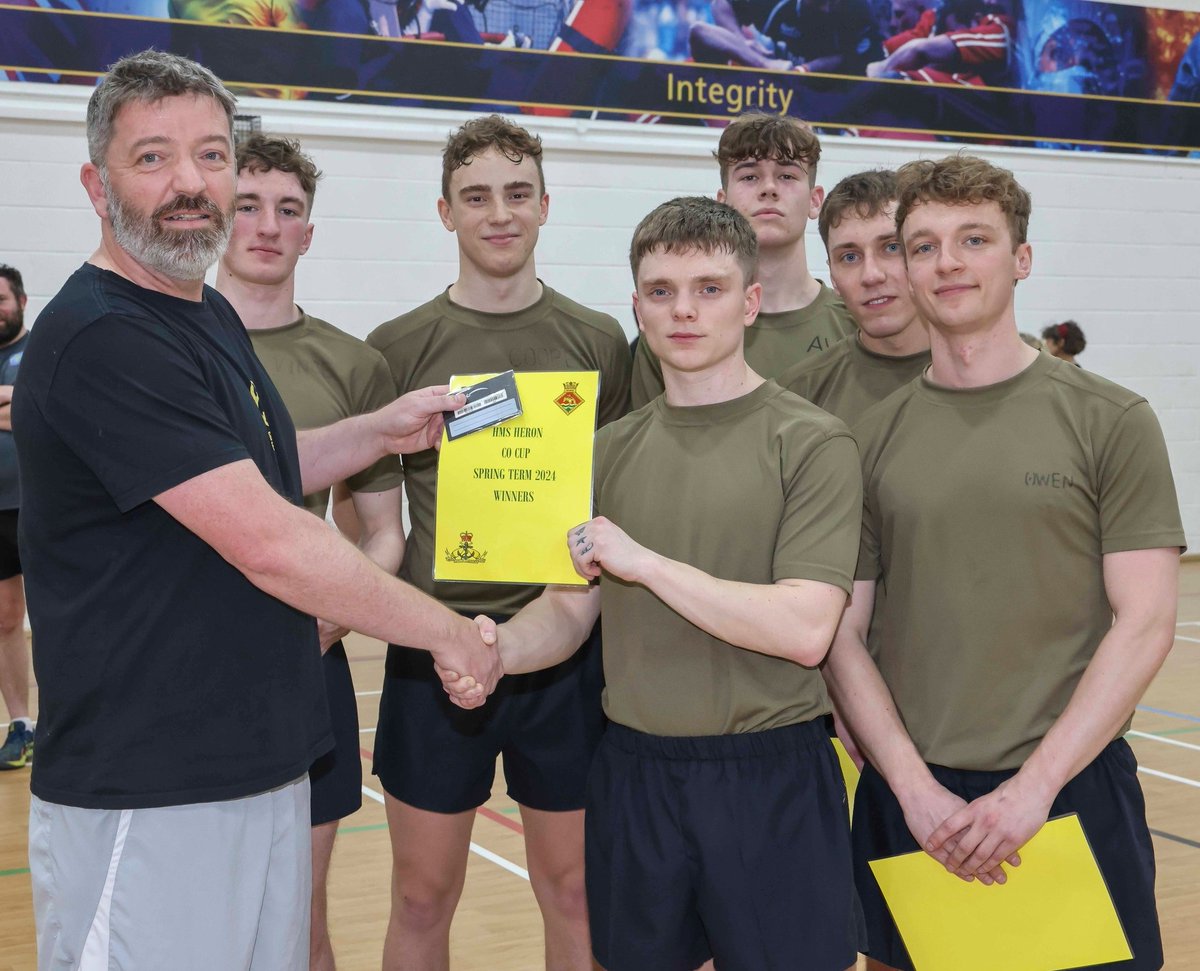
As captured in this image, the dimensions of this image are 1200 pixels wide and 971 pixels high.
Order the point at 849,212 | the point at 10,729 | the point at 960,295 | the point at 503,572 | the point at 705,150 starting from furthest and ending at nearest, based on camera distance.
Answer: the point at 705,150 < the point at 10,729 < the point at 849,212 < the point at 503,572 < the point at 960,295

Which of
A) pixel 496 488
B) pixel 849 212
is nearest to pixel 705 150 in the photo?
pixel 849 212

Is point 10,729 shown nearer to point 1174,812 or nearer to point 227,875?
point 227,875

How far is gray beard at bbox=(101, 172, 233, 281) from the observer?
2.11 meters

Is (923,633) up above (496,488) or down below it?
→ below

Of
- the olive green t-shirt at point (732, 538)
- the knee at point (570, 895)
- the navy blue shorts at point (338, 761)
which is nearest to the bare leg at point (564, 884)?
the knee at point (570, 895)

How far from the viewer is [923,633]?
245 cm

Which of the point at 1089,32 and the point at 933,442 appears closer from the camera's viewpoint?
the point at 933,442

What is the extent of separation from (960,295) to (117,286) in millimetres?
1471

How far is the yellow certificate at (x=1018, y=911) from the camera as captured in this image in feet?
7.63

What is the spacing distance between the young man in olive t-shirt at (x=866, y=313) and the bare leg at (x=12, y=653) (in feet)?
14.3

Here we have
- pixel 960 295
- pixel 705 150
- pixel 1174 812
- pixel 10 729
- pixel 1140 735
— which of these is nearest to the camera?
pixel 960 295

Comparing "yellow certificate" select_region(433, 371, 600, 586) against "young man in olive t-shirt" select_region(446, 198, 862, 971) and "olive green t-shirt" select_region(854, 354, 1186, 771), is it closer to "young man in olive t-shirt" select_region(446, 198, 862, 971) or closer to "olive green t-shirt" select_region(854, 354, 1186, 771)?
"young man in olive t-shirt" select_region(446, 198, 862, 971)

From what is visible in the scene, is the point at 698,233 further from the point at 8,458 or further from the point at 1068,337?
the point at 1068,337

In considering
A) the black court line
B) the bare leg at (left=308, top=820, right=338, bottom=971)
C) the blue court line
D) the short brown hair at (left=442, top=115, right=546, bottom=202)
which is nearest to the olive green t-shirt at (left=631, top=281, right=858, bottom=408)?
the short brown hair at (left=442, top=115, right=546, bottom=202)
